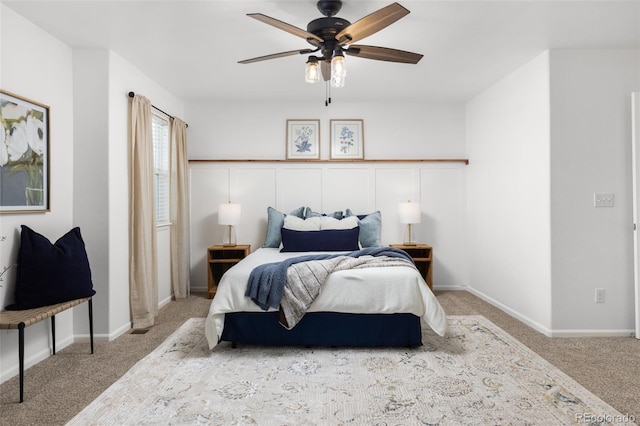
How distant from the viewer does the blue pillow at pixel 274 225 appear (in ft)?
16.2

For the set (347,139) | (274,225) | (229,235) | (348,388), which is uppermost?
(347,139)

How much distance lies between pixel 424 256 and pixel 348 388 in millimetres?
2959

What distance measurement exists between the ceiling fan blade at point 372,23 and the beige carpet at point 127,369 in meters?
2.61

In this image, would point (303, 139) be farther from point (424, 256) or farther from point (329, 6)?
point (329, 6)

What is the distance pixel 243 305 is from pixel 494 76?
3.59 m

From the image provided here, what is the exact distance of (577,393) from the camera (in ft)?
7.83

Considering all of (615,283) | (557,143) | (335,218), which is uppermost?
(557,143)

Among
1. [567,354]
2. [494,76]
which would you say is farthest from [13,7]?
[567,354]

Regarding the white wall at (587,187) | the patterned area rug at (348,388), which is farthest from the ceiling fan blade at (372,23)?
the patterned area rug at (348,388)

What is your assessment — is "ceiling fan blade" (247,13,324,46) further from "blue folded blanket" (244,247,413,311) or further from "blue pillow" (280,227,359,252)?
"blue pillow" (280,227,359,252)

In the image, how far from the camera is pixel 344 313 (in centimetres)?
313

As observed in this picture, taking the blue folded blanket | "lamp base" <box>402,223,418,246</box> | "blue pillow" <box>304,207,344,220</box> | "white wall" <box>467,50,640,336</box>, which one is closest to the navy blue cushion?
the blue folded blanket

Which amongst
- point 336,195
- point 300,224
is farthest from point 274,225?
point 336,195

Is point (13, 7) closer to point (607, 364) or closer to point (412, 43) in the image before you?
point (412, 43)
